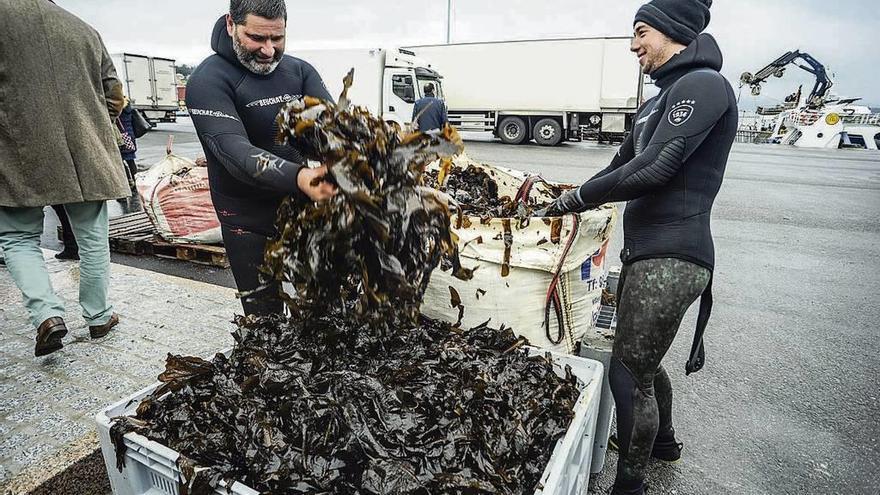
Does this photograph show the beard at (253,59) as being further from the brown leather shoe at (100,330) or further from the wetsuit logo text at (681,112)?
the brown leather shoe at (100,330)

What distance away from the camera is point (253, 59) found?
87.1 inches

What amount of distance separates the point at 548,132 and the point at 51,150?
18.6 meters

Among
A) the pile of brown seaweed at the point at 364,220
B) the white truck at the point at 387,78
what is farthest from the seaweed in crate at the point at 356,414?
the white truck at the point at 387,78

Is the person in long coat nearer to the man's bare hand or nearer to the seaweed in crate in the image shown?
the seaweed in crate

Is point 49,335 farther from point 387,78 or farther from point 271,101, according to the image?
point 387,78

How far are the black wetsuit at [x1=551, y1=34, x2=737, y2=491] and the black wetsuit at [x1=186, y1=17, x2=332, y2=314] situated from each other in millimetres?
1374

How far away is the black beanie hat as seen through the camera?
6.71ft

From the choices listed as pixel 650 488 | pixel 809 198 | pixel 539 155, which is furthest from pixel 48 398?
pixel 539 155

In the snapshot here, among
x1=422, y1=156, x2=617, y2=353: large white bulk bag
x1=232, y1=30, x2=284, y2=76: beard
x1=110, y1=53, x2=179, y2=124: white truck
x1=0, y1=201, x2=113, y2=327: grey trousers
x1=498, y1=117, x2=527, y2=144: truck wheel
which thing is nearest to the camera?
x1=232, y1=30, x2=284, y2=76: beard

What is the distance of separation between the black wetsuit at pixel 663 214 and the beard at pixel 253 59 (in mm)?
1527

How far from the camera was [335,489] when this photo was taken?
1418 millimetres

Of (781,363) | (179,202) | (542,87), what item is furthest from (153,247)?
(542,87)

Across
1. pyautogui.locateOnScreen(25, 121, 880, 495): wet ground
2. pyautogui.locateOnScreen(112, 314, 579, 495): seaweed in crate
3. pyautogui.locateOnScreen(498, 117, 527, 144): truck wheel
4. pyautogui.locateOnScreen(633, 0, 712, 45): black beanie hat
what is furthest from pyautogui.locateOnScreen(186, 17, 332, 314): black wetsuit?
pyautogui.locateOnScreen(498, 117, 527, 144): truck wheel

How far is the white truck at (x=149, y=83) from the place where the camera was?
79.1 ft
